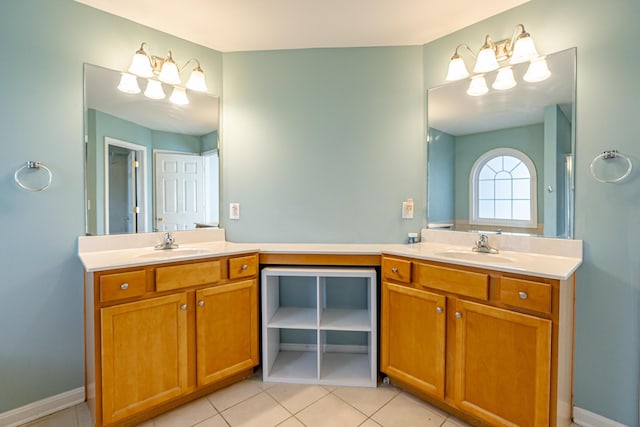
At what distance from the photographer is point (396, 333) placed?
184cm

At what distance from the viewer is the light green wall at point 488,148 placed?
1.78 meters

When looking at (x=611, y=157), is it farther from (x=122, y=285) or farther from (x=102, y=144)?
(x=102, y=144)

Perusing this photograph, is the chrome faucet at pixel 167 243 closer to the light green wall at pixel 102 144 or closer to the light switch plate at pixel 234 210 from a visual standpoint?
the light green wall at pixel 102 144

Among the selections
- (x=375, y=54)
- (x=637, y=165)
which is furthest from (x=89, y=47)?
(x=637, y=165)

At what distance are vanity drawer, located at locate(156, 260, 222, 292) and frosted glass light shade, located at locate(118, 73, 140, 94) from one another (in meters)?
1.23

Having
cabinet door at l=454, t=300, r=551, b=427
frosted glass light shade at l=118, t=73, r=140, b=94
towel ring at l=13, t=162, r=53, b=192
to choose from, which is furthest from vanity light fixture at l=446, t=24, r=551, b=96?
towel ring at l=13, t=162, r=53, b=192

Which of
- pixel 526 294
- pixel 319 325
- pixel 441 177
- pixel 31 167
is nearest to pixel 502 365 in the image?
pixel 526 294

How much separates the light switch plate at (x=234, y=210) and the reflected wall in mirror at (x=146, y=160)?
105 millimetres

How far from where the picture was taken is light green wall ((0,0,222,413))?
1.59m

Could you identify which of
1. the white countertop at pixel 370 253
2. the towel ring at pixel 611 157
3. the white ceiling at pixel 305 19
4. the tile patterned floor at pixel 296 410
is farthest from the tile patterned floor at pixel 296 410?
the white ceiling at pixel 305 19

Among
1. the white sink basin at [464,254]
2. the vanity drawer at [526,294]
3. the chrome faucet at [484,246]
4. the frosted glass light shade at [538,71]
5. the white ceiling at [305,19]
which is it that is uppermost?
the white ceiling at [305,19]

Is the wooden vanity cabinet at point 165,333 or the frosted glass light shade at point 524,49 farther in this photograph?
the frosted glass light shade at point 524,49

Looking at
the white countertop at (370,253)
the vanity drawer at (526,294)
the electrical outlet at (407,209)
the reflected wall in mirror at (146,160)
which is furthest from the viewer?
the electrical outlet at (407,209)

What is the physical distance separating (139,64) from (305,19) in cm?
111
